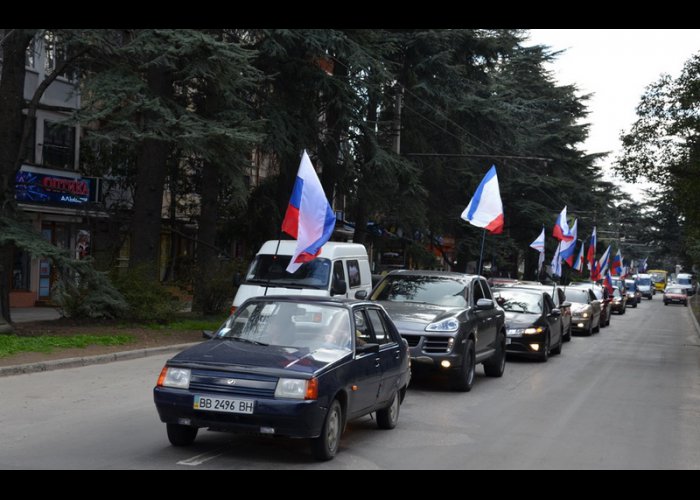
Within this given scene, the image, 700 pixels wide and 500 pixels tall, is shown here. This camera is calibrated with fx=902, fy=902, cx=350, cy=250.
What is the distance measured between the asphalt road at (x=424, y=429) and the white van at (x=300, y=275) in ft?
9.41

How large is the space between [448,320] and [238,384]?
624cm

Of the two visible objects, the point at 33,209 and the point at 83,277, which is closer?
the point at 83,277

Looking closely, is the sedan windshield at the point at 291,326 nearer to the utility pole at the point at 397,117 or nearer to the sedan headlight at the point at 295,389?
the sedan headlight at the point at 295,389

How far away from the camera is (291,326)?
29.5 ft

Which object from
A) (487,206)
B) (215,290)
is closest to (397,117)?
(487,206)

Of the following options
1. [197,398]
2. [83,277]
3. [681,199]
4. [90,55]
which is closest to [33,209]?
[90,55]

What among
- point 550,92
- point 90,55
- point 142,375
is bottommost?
point 142,375

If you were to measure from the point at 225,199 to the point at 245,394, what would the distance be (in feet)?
76.2

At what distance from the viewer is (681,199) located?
81.4 feet

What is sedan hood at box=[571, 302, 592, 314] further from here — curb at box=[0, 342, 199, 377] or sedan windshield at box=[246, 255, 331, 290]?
curb at box=[0, 342, 199, 377]

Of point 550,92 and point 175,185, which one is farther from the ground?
point 550,92

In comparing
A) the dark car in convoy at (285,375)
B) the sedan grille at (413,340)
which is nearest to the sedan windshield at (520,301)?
the sedan grille at (413,340)

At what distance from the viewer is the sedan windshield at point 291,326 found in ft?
28.9

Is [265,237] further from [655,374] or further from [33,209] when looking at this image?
[655,374]
